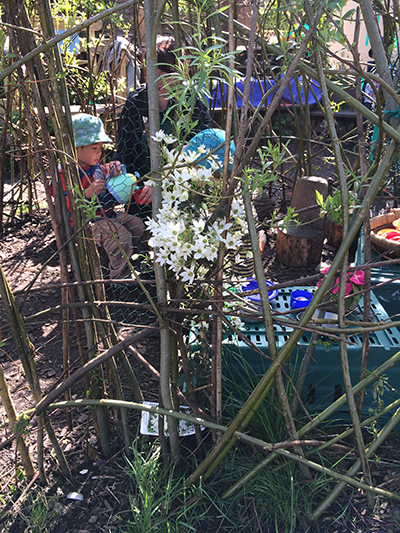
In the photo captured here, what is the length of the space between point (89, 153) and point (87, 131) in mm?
121

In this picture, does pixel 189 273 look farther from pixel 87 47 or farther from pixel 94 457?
pixel 87 47

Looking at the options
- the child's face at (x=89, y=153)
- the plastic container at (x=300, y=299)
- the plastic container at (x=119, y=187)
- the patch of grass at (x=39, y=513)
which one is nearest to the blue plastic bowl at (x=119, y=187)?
the plastic container at (x=119, y=187)

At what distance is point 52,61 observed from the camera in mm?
1212

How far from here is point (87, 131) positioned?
95.9 inches

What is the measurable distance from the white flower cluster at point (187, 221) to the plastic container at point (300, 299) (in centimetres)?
81

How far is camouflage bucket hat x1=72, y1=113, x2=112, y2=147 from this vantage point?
7.86ft

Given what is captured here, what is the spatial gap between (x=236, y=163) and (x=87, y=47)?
8.00ft

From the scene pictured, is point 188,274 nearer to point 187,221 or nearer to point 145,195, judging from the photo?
point 187,221

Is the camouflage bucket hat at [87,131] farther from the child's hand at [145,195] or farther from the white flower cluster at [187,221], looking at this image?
the white flower cluster at [187,221]

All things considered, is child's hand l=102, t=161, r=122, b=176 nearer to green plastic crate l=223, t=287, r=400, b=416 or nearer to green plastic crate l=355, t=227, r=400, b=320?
green plastic crate l=223, t=287, r=400, b=416

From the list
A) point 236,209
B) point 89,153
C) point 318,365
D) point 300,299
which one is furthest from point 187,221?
point 89,153

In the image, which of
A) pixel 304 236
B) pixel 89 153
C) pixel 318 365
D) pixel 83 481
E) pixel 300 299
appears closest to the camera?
pixel 83 481

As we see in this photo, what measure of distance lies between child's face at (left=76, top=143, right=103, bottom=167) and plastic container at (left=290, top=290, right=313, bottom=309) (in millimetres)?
1267

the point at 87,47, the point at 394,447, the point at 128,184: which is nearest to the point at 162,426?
the point at 394,447
